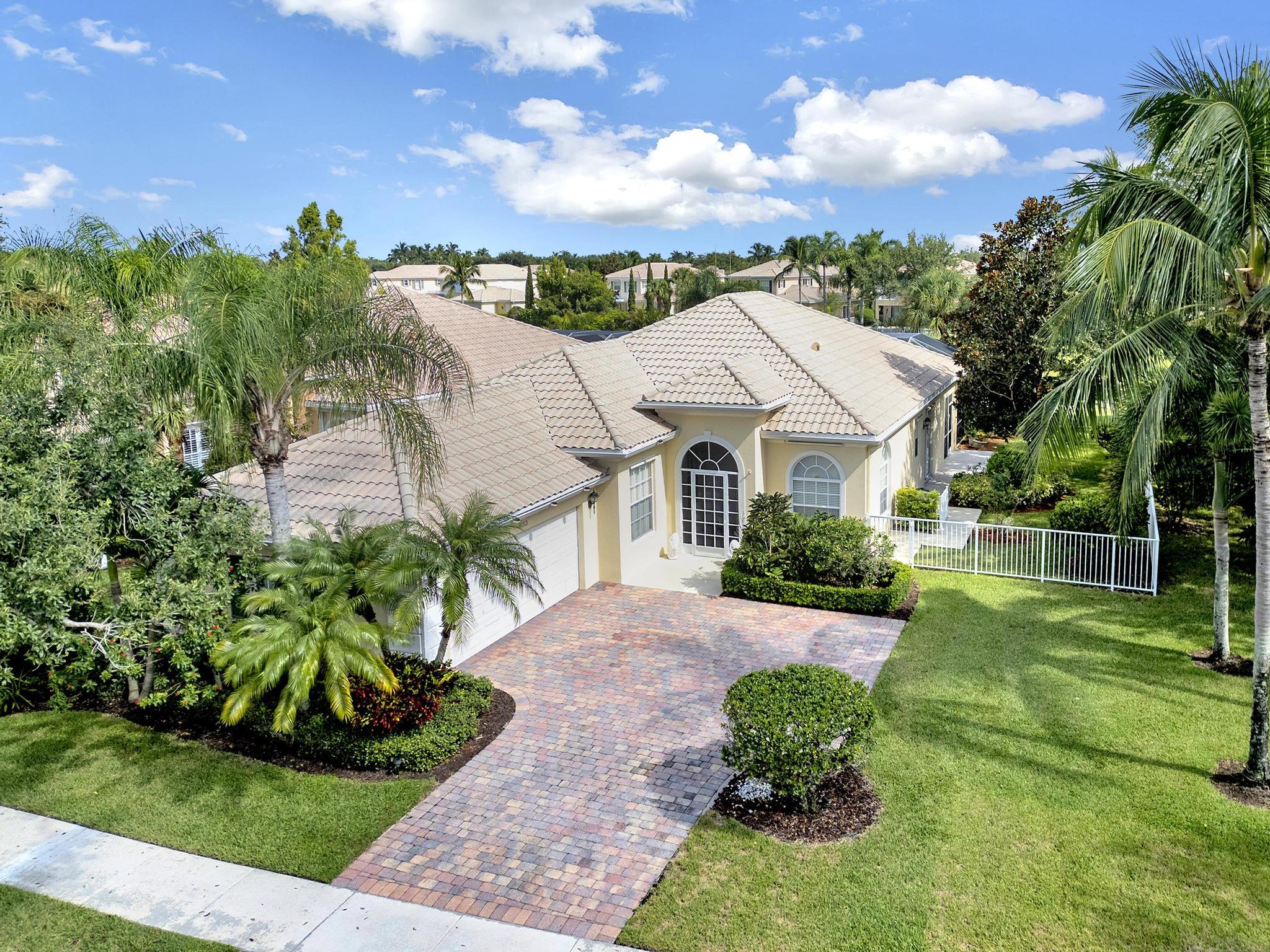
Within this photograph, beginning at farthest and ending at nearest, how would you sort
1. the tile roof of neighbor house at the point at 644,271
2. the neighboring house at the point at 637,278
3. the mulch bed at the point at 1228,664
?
the tile roof of neighbor house at the point at 644,271
the neighboring house at the point at 637,278
the mulch bed at the point at 1228,664

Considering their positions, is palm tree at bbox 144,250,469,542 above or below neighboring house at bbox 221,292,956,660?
above

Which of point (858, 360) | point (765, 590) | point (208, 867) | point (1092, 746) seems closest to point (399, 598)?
point (208, 867)

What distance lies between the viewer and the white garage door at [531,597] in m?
14.9

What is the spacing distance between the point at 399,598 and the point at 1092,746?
370 inches

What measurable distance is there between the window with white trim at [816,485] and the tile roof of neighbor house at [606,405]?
3.14ft

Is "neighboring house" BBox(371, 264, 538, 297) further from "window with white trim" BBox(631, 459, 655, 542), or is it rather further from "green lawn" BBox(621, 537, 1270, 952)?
"green lawn" BBox(621, 537, 1270, 952)

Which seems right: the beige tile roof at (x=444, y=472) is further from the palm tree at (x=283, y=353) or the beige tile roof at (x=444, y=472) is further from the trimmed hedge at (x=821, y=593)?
the trimmed hedge at (x=821, y=593)

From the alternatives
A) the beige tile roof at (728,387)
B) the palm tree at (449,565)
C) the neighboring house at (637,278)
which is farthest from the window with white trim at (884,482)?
the neighboring house at (637,278)

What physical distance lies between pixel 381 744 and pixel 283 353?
551 centimetres

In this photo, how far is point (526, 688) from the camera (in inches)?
560


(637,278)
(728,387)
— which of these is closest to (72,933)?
(728,387)

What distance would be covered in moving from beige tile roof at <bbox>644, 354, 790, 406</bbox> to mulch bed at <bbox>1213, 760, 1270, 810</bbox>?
10.7 m

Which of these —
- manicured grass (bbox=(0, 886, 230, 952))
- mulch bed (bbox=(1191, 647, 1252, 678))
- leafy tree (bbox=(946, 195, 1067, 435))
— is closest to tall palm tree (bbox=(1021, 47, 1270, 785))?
mulch bed (bbox=(1191, 647, 1252, 678))

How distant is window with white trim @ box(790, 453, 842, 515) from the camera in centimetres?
2056
